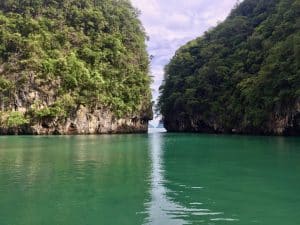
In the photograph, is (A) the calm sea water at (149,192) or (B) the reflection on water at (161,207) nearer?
(B) the reflection on water at (161,207)

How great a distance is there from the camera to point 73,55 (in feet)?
196

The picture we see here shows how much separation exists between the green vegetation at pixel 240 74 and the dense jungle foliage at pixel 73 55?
7.18m

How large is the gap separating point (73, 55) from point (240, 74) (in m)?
23.8

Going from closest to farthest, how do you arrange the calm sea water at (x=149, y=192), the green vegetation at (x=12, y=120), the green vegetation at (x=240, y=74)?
1. the calm sea water at (x=149, y=192)
2. the green vegetation at (x=240, y=74)
3. the green vegetation at (x=12, y=120)

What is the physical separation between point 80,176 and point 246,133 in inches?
1612

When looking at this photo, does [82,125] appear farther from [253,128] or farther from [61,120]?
[253,128]

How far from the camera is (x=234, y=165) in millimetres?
17891

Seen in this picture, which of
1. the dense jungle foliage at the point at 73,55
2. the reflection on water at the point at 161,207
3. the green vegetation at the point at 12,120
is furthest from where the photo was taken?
the dense jungle foliage at the point at 73,55

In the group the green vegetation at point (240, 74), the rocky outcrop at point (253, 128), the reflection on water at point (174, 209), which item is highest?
the green vegetation at point (240, 74)

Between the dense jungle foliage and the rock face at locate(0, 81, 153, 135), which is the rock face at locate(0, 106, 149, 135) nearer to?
the rock face at locate(0, 81, 153, 135)

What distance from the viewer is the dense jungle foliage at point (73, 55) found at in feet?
179

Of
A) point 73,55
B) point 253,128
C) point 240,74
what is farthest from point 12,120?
point 240,74

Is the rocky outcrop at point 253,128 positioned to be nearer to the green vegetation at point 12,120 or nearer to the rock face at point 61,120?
the rock face at point 61,120

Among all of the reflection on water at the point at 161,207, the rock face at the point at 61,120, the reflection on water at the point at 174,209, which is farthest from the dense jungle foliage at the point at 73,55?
the reflection on water at the point at 174,209
